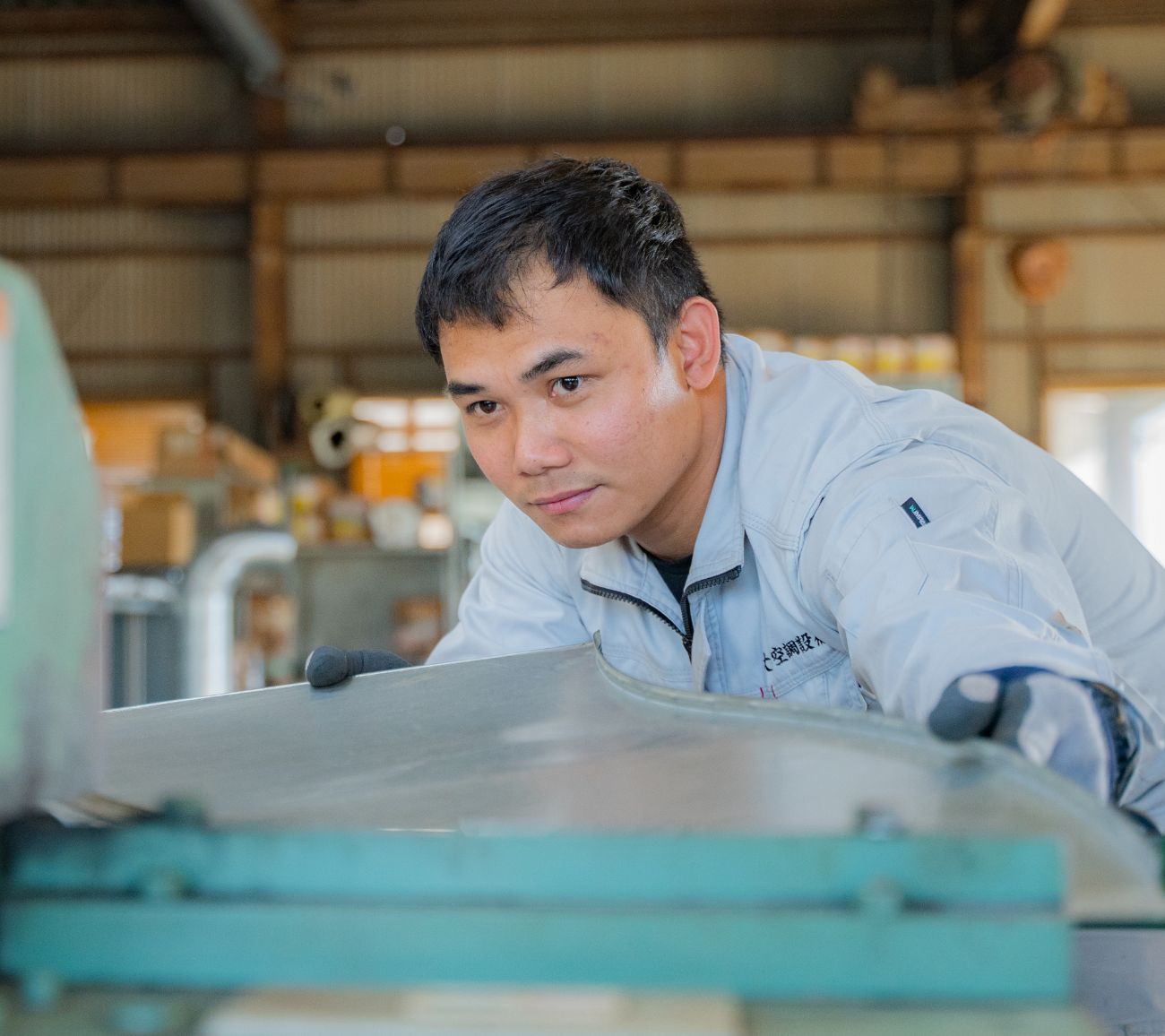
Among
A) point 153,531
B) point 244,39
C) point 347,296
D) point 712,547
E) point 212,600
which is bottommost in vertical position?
point 212,600

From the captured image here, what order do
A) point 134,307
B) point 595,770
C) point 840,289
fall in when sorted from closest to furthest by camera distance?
point 595,770, point 840,289, point 134,307

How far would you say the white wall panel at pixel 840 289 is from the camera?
8.42 meters

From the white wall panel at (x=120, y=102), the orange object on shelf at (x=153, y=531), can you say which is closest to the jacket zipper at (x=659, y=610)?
the orange object on shelf at (x=153, y=531)

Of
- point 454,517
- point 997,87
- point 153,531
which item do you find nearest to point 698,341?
point 153,531

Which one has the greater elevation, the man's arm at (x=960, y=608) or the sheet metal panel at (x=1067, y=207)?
the sheet metal panel at (x=1067, y=207)

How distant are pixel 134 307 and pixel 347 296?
152cm

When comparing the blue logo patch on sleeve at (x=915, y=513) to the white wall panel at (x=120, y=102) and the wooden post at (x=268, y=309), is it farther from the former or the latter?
the white wall panel at (x=120, y=102)

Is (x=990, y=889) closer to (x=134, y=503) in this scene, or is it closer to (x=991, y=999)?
(x=991, y=999)

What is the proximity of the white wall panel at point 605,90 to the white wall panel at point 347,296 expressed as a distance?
89cm

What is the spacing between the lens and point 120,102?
8.84m

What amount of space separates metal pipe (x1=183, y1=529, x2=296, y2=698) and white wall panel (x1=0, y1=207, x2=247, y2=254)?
15.5 feet

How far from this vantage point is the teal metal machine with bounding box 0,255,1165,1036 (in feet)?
1.54

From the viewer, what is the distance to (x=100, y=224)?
8789mm

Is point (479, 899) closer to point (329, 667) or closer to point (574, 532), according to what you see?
point (329, 667)
